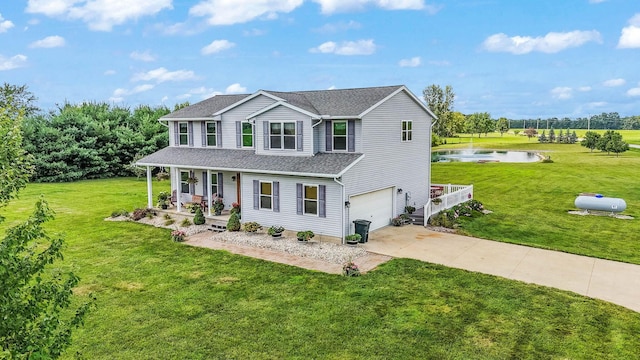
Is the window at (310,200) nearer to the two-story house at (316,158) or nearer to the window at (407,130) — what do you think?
the two-story house at (316,158)

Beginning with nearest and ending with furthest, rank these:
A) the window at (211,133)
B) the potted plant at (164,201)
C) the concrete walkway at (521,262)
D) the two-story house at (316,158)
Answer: the concrete walkway at (521,262)
the two-story house at (316,158)
the window at (211,133)
the potted plant at (164,201)

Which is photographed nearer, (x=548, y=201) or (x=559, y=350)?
(x=559, y=350)

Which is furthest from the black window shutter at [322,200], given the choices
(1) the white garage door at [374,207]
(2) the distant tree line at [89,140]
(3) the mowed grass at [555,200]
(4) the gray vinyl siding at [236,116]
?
(2) the distant tree line at [89,140]

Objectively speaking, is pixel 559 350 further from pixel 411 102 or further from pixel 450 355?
pixel 411 102

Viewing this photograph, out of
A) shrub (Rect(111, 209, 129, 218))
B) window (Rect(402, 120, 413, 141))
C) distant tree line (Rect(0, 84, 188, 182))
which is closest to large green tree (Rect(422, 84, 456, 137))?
distant tree line (Rect(0, 84, 188, 182))

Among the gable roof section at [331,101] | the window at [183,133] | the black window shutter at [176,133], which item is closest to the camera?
the gable roof section at [331,101]

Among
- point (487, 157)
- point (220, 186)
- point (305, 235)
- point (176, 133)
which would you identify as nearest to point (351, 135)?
point (305, 235)

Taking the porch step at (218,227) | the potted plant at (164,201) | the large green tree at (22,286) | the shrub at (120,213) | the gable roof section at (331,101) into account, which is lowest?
the porch step at (218,227)

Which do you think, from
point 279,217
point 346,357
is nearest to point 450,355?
point 346,357
